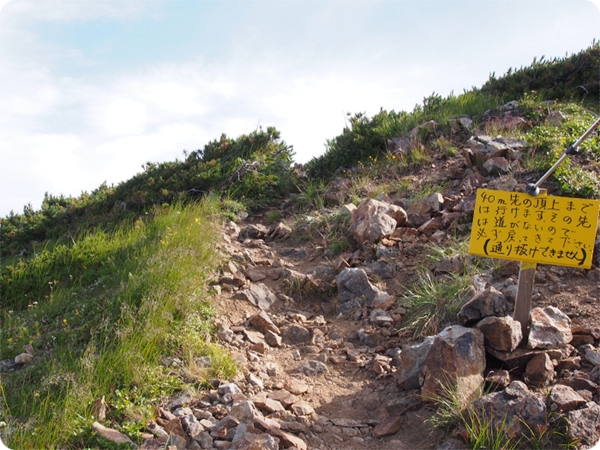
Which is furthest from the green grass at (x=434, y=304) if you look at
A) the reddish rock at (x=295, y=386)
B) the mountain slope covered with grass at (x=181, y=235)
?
the reddish rock at (x=295, y=386)

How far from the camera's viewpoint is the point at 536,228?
13.5 feet

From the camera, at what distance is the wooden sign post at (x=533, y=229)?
4.06 m

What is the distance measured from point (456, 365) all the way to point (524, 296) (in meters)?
0.83

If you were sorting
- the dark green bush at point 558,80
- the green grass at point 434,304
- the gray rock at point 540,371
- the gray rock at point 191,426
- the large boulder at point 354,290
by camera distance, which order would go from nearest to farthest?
the gray rock at point 191,426 < the gray rock at point 540,371 < the green grass at point 434,304 < the large boulder at point 354,290 < the dark green bush at point 558,80

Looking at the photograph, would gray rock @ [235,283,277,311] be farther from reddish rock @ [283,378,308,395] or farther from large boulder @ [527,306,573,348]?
large boulder @ [527,306,573,348]

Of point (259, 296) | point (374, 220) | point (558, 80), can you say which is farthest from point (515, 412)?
point (558, 80)

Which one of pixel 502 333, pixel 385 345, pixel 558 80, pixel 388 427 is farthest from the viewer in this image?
pixel 558 80

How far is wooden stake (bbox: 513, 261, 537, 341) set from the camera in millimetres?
4223

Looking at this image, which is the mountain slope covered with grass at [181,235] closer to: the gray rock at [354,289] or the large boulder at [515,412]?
the gray rock at [354,289]

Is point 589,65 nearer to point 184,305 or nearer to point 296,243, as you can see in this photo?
point 296,243

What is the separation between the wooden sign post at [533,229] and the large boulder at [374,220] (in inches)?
102

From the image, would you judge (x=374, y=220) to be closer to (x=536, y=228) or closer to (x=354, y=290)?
(x=354, y=290)

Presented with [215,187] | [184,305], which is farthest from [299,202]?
[184,305]

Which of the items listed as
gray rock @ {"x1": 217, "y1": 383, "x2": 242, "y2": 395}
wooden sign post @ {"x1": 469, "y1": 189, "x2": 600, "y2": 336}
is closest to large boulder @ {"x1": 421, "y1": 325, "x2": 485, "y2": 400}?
wooden sign post @ {"x1": 469, "y1": 189, "x2": 600, "y2": 336}
